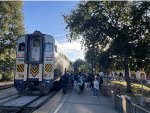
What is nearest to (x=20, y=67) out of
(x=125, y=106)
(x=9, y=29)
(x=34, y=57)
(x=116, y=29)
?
(x=34, y=57)

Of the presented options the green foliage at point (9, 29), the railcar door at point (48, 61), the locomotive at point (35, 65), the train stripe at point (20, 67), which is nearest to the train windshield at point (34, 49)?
the locomotive at point (35, 65)

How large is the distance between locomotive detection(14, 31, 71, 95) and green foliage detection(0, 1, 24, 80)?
26810 mm

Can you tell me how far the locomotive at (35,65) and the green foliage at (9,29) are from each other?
26.8m

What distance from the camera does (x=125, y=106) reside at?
550 inches

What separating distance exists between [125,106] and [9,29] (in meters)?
39.6

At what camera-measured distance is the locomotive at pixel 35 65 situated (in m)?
22.0

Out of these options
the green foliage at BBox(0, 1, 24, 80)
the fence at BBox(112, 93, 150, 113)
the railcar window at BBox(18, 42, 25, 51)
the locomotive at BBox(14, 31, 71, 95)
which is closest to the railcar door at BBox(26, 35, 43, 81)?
the locomotive at BBox(14, 31, 71, 95)

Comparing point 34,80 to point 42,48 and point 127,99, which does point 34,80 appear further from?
point 127,99

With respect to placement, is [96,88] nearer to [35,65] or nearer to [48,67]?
[48,67]

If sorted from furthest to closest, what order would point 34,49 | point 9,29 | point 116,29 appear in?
point 9,29
point 116,29
point 34,49

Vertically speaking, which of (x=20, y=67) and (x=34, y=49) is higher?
(x=34, y=49)

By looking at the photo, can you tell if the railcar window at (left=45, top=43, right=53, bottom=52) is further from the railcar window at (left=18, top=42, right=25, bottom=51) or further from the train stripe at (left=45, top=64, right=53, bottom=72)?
the railcar window at (left=18, top=42, right=25, bottom=51)

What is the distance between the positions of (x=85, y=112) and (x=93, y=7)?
17238 mm

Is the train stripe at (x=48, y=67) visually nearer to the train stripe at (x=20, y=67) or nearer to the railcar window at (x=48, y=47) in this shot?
the railcar window at (x=48, y=47)
